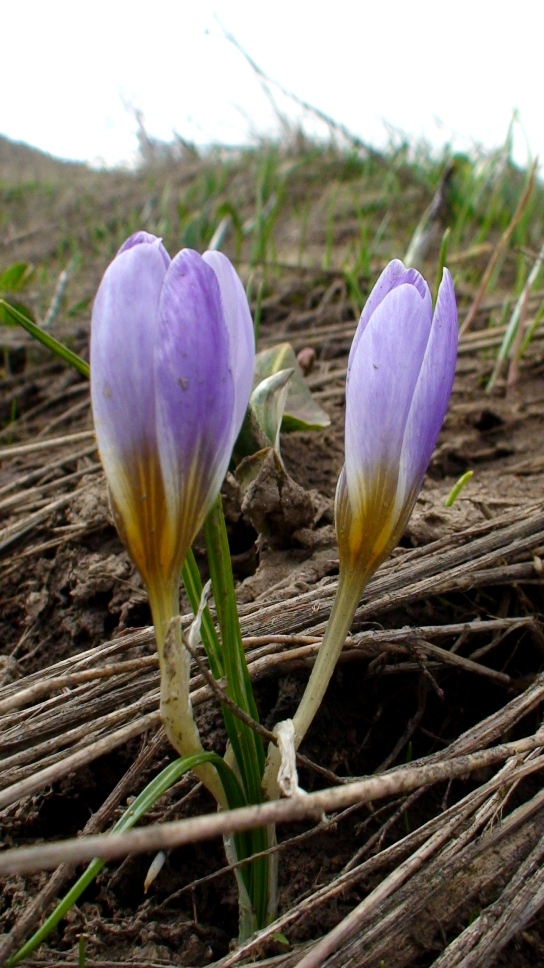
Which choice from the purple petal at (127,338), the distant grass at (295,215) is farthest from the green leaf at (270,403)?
the distant grass at (295,215)

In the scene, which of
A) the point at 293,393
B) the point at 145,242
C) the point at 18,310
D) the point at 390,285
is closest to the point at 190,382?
the point at 145,242

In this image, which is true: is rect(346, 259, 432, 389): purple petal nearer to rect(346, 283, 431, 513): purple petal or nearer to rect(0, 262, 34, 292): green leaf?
rect(346, 283, 431, 513): purple petal

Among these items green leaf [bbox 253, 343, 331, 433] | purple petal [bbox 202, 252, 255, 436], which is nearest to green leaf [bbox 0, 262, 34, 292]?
green leaf [bbox 253, 343, 331, 433]

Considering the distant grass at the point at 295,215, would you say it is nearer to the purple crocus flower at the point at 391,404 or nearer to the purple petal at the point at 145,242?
the purple crocus flower at the point at 391,404

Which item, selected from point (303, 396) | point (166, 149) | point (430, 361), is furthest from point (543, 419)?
point (166, 149)

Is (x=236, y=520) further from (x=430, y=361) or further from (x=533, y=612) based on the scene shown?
(x=430, y=361)

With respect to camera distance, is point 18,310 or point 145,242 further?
point 18,310

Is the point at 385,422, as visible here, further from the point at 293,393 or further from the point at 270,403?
the point at 293,393
